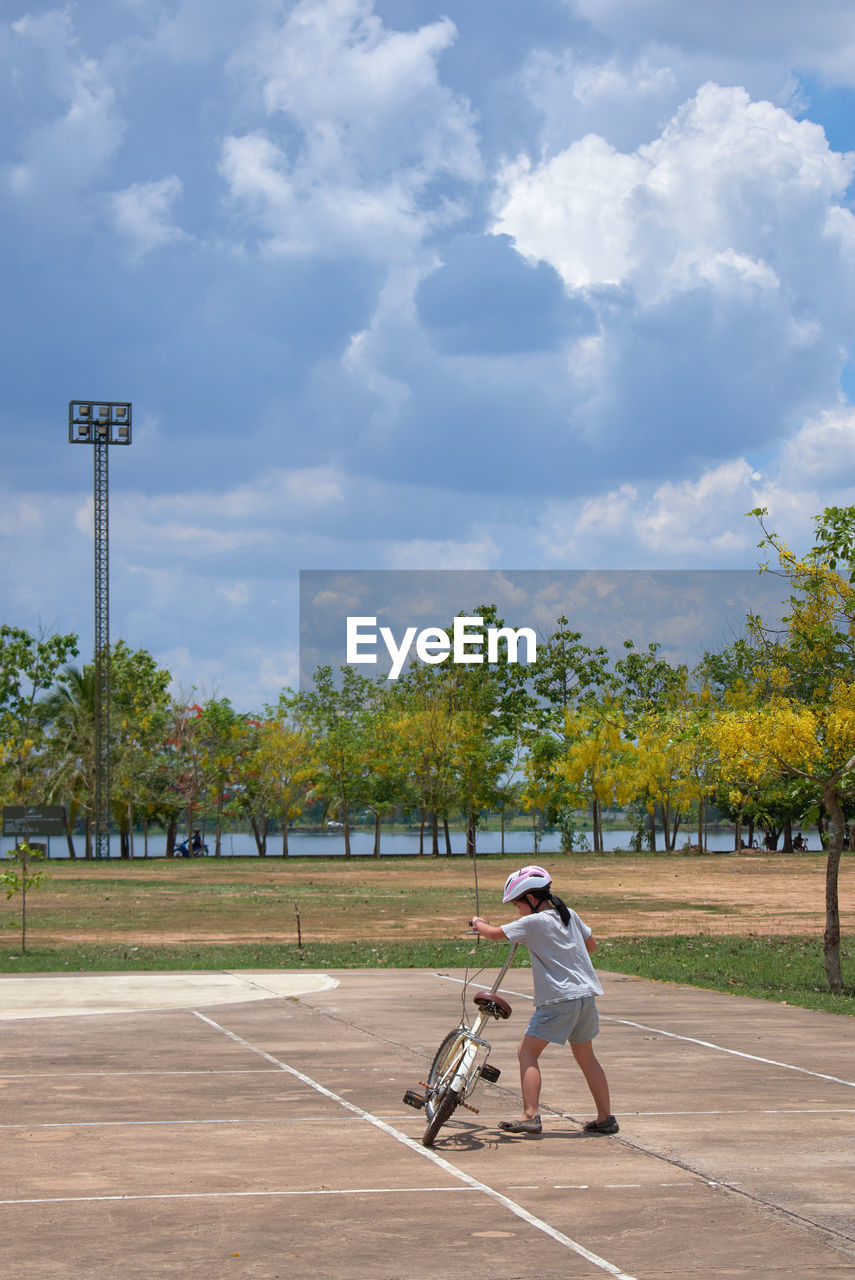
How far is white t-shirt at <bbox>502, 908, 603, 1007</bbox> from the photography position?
8312 mm

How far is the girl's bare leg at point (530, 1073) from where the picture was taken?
8344 millimetres

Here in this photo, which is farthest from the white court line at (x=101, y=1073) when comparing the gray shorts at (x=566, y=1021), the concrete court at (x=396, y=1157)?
the gray shorts at (x=566, y=1021)

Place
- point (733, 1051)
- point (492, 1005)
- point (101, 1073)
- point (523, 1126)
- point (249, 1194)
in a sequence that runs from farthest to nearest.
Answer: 1. point (733, 1051)
2. point (101, 1073)
3. point (523, 1126)
4. point (492, 1005)
5. point (249, 1194)

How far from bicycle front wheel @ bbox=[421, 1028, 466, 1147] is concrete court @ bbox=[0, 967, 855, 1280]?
20cm

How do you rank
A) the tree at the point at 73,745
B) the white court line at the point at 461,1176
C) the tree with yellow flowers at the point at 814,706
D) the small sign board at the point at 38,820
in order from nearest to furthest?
the white court line at the point at 461,1176 < the tree with yellow flowers at the point at 814,706 < the small sign board at the point at 38,820 < the tree at the point at 73,745

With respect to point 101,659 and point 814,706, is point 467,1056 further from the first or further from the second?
point 101,659

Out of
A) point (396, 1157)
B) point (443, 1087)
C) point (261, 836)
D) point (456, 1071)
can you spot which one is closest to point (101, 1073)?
point (396, 1157)

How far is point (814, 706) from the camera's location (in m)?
18.3

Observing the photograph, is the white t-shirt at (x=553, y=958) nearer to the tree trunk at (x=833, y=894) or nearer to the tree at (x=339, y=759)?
the tree trunk at (x=833, y=894)

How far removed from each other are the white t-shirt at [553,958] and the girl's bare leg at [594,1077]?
0.34 m

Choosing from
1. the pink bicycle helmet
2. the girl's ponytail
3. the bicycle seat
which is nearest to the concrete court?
the bicycle seat

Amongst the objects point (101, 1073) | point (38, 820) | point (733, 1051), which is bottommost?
point (38, 820)

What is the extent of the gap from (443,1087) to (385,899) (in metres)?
31.2

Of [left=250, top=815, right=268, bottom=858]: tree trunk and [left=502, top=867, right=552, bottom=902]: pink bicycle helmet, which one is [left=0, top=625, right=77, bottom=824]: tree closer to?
[left=250, top=815, right=268, bottom=858]: tree trunk
